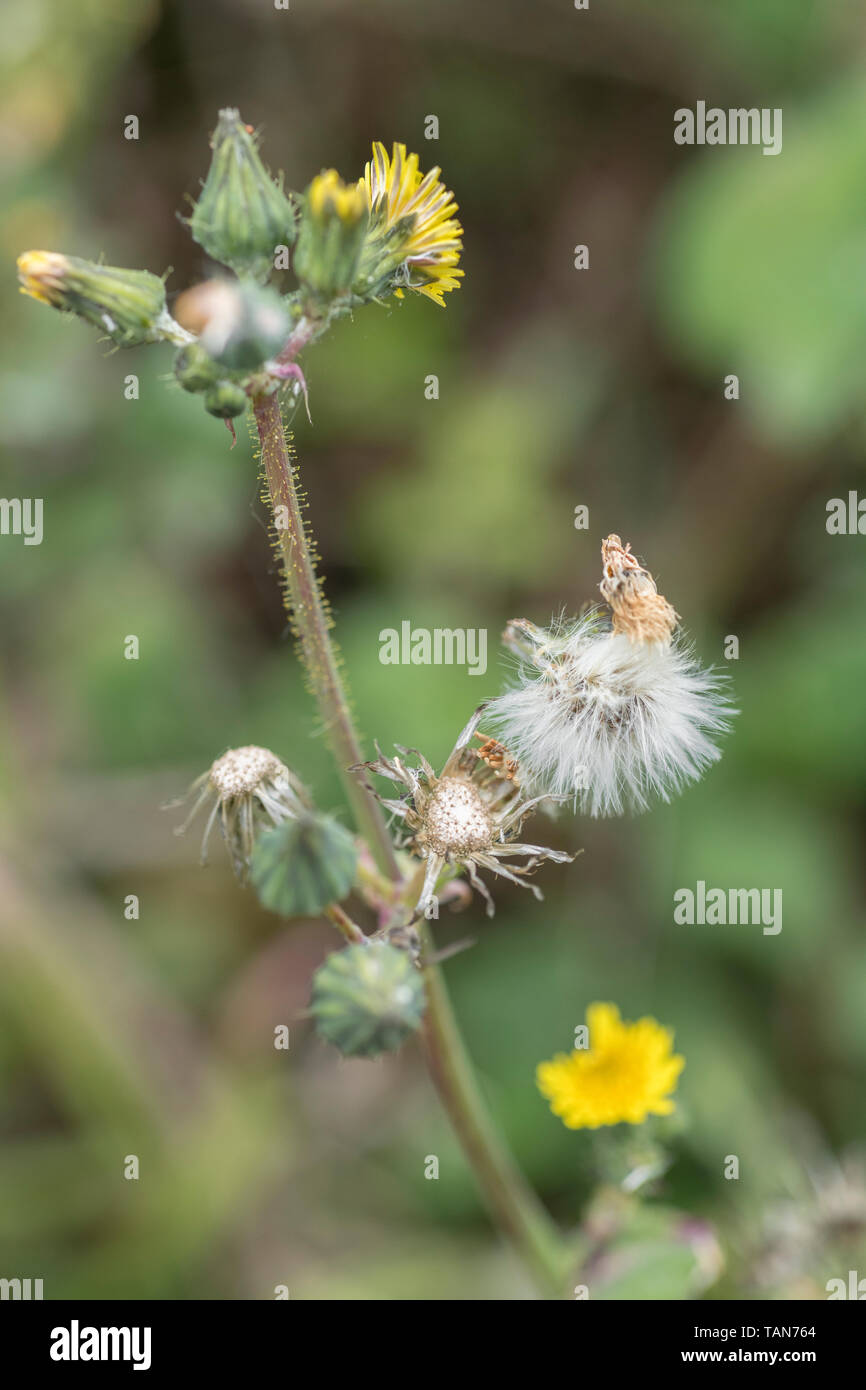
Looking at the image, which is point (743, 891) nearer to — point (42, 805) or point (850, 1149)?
point (850, 1149)

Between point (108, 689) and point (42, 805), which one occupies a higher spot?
point (108, 689)

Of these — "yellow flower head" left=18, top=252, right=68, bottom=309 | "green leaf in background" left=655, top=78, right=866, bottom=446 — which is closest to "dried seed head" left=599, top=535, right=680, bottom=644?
"yellow flower head" left=18, top=252, right=68, bottom=309

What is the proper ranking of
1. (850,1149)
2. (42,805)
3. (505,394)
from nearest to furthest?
1. (850,1149)
2. (42,805)
3. (505,394)

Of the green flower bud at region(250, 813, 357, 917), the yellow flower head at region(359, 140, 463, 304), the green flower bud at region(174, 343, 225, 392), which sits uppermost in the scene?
the yellow flower head at region(359, 140, 463, 304)

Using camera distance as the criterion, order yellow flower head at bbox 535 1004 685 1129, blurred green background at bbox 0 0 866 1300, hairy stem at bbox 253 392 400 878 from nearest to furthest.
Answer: hairy stem at bbox 253 392 400 878
yellow flower head at bbox 535 1004 685 1129
blurred green background at bbox 0 0 866 1300

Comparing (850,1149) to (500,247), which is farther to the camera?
(500,247)

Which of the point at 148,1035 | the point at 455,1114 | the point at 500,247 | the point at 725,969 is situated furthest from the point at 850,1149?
the point at 500,247

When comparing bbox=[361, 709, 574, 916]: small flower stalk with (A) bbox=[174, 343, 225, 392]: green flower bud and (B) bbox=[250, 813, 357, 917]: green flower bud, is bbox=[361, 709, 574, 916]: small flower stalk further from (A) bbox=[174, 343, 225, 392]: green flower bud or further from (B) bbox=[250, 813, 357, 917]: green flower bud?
(A) bbox=[174, 343, 225, 392]: green flower bud

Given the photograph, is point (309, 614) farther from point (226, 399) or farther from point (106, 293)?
point (106, 293)
